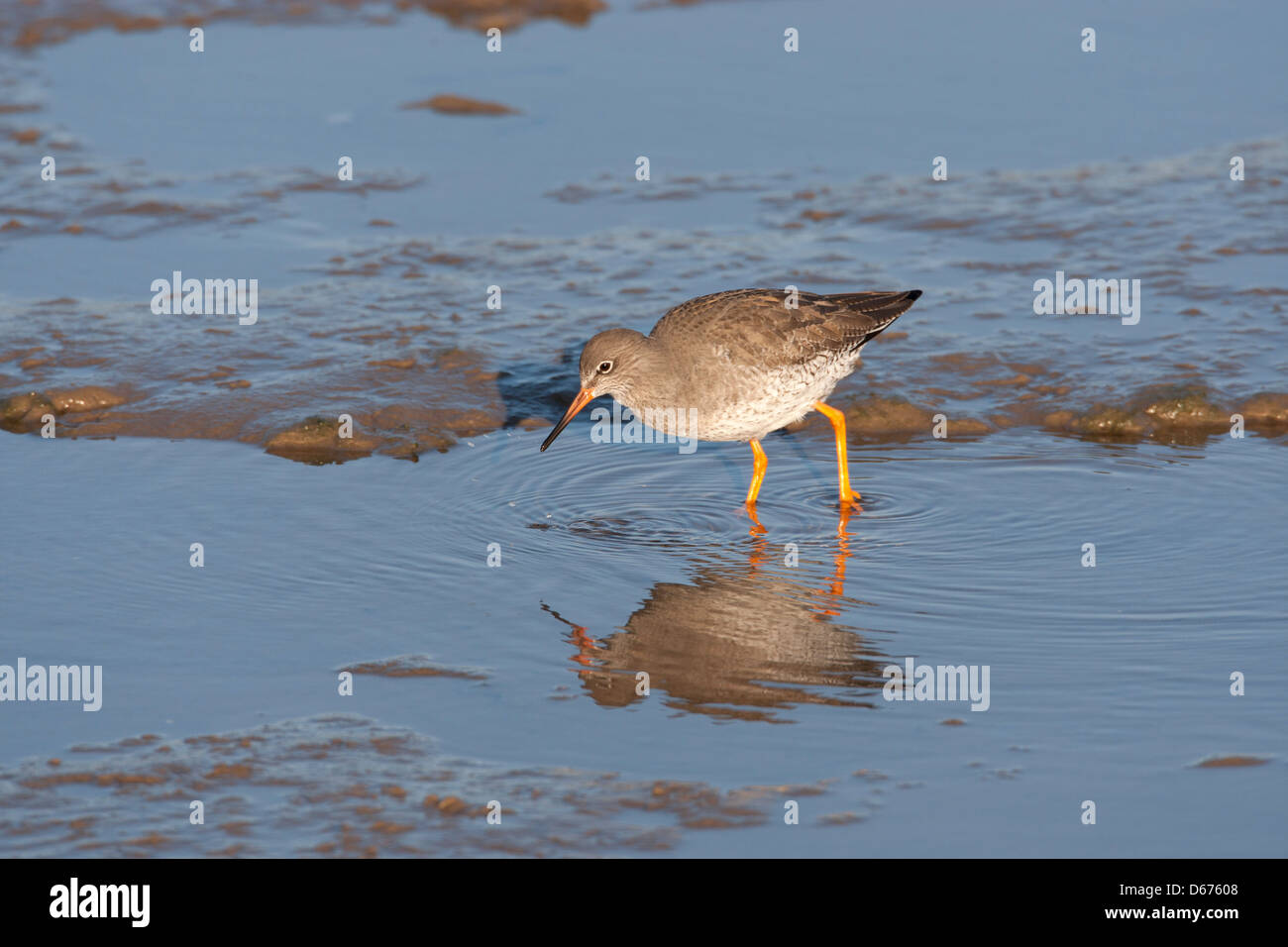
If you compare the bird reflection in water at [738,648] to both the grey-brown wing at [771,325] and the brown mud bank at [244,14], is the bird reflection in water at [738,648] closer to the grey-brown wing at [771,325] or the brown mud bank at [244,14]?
the grey-brown wing at [771,325]

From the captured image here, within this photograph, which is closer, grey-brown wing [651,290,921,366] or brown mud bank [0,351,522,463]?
grey-brown wing [651,290,921,366]

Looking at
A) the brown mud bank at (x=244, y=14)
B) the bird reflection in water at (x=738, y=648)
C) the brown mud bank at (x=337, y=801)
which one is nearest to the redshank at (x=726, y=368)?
the bird reflection in water at (x=738, y=648)

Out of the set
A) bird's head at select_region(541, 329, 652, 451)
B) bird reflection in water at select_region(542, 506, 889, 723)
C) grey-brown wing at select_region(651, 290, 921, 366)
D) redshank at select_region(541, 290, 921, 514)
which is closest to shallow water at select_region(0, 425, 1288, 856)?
bird reflection in water at select_region(542, 506, 889, 723)

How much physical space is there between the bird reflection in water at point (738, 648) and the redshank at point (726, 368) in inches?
41.6

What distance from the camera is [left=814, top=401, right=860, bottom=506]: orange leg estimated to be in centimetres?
901

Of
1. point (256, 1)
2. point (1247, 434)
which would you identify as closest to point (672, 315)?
point (1247, 434)

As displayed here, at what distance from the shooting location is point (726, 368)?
346 inches

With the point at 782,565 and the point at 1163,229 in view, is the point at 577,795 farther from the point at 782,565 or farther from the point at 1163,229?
the point at 1163,229

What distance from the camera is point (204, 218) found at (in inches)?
504

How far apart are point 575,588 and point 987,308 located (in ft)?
16.0

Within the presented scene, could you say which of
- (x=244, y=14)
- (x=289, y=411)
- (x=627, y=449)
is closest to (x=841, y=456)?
(x=627, y=449)

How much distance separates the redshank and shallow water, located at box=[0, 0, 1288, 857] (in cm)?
53

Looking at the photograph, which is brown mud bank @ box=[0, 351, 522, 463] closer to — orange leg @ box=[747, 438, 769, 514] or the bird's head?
the bird's head

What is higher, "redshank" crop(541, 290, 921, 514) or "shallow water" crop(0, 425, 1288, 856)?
"redshank" crop(541, 290, 921, 514)
